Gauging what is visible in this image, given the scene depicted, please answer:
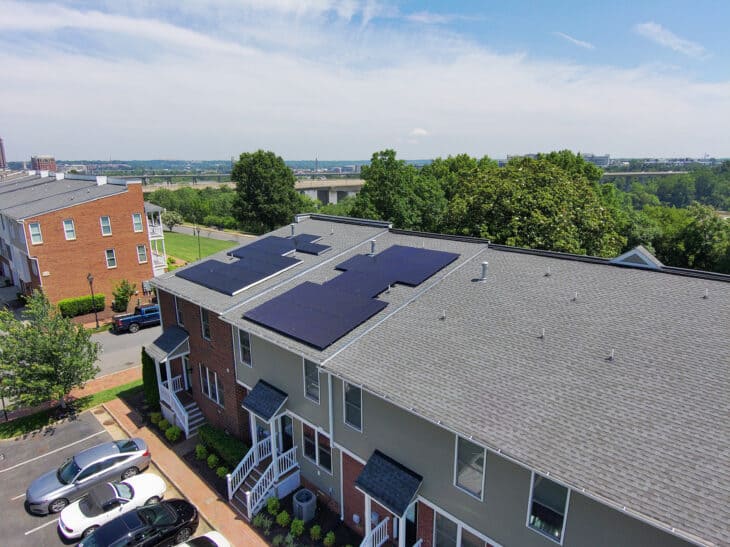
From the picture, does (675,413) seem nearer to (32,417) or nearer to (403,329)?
(403,329)

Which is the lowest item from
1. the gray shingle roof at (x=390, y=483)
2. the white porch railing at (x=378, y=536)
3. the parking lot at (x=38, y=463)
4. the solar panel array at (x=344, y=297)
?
the parking lot at (x=38, y=463)

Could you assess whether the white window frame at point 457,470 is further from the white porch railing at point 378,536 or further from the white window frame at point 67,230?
the white window frame at point 67,230

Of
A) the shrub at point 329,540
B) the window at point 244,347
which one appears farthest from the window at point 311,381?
the shrub at point 329,540

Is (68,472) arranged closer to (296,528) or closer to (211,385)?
(211,385)

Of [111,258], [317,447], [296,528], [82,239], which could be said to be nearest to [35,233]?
[82,239]

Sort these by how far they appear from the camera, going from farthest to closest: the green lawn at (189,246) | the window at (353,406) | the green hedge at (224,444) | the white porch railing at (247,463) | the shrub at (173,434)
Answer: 1. the green lawn at (189,246)
2. the shrub at (173,434)
3. the green hedge at (224,444)
4. the white porch railing at (247,463)
5. the window at (353,406)
